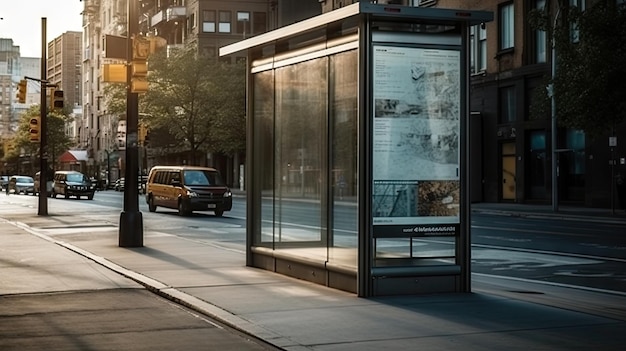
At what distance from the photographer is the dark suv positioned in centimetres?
5491

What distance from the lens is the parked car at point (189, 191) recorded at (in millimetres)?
33469

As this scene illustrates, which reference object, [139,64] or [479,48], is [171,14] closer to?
[479,48]

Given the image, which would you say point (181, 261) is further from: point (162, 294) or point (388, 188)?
point (388, 188)

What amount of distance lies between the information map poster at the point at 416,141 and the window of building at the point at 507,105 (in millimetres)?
34317

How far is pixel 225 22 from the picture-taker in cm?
7888

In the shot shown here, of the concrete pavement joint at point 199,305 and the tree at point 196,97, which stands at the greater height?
the tree at point 196,97

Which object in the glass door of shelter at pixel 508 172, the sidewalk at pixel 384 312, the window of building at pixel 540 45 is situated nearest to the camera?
the sidewalk at pixel 384 312

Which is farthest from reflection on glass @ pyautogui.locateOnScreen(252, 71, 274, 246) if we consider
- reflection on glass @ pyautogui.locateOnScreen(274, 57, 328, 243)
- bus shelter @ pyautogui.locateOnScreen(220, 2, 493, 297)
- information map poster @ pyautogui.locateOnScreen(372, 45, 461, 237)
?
information map poster @ pyautogui.locateOnScreen(372, 45, 461, 237)

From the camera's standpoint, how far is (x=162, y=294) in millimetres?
11602

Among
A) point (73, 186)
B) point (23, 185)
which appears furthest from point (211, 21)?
point (73, 186)

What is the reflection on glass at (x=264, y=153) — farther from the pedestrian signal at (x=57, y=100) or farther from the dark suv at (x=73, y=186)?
the dark suv at (x=73, y=186)

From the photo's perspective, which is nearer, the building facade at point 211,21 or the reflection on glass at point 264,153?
the reflection on glass at point 264,153

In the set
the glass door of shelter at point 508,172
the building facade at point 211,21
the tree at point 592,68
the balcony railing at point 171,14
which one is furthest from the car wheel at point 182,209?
the balcony railing at point 171,14

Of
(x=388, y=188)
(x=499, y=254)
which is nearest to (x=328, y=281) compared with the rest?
(x=388, y=188)
